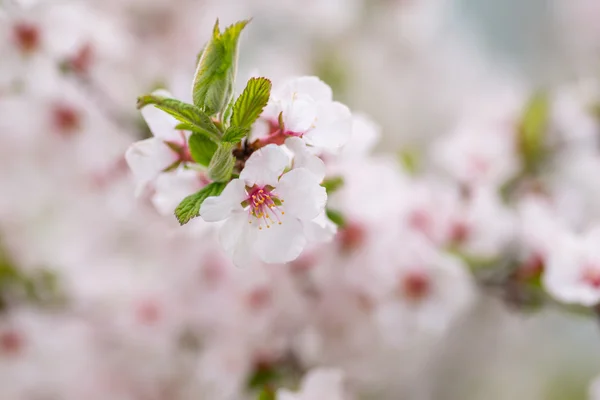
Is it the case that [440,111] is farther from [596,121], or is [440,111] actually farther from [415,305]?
[415,305]

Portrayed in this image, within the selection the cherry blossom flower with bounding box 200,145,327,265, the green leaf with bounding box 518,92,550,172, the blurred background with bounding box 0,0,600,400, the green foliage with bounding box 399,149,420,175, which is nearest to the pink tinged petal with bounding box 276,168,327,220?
the cherry blossom flower with bounding box 200,145,327,265

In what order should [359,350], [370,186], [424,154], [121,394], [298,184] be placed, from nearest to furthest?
1. [298,184]
2. [370,186]
3. [359,350]
4. [121,394]
5. [424,154]

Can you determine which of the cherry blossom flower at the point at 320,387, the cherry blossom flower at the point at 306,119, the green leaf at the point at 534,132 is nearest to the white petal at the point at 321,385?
the cherry blossom flower at the point at 320,387

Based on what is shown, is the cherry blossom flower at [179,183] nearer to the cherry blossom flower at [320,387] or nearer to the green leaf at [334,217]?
the green leaf at [334,217]

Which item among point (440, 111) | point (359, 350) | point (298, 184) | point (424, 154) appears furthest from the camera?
point (440, 111)

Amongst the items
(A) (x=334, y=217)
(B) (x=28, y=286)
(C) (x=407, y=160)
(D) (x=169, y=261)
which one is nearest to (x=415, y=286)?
(C) (x=407, y=160)

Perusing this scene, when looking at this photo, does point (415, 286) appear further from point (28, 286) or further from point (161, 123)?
point (28, 286)

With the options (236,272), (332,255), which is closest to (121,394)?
(236,272)
